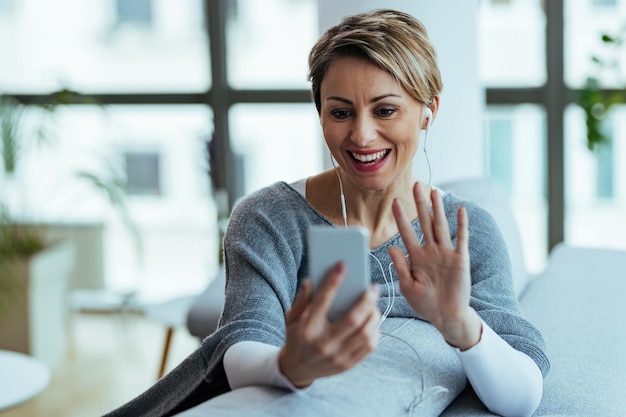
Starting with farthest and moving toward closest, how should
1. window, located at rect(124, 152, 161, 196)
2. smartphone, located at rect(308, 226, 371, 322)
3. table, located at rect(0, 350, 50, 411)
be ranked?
window, located at rect(124, 152, 161, 196) < table, located at rect(0, 350, 50, 411) < smartphone, located at rect(308, 226, 371, 322)

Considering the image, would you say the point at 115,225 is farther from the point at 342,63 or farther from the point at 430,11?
the point at 342,63

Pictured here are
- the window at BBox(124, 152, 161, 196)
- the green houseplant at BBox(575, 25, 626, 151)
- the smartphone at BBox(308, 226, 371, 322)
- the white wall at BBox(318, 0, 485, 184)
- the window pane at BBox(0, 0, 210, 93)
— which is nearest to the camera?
the smartphone at BBox(308, 226, 371, 322)

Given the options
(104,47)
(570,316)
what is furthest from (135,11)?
(570,316)

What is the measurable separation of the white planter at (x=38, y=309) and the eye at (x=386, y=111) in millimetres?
2579

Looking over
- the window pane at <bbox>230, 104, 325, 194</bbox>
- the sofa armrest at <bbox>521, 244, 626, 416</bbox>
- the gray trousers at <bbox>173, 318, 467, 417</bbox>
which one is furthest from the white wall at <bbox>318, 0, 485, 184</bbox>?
the window pane at <bbox>230, 104, 325, 194</bbox>

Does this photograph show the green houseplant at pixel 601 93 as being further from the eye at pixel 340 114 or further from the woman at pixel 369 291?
the eye at pixel 340 114

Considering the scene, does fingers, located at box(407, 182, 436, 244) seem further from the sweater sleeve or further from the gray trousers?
the sweater sleeve

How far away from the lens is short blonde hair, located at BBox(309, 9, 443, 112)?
71.1 inches

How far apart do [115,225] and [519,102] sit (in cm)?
196

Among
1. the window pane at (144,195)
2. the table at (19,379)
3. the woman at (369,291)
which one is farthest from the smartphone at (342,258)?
the window pane at (144,195)

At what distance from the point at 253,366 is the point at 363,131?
459 mm

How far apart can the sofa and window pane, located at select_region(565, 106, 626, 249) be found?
1.17 m

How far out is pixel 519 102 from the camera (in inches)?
158

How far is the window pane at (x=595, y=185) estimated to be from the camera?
12.9ft
